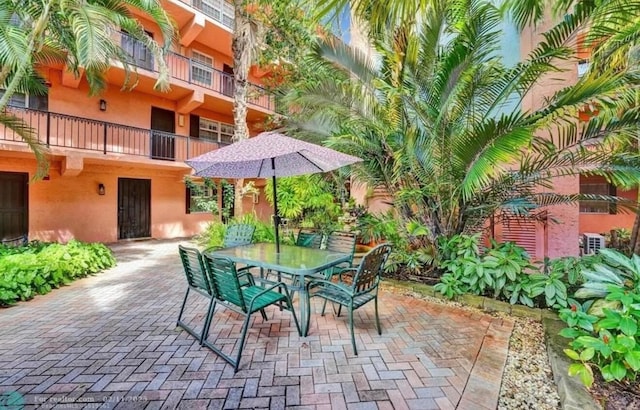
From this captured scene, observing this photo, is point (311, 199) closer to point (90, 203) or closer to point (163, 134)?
point (163, 134)

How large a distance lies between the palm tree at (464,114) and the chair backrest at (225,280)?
266cm

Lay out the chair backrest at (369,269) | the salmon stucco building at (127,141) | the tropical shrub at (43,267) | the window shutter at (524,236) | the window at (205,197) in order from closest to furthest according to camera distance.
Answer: the chair backrest at (369,269) < the tropical shrub at (43,267) < the window shutter at (524,236) < the salmon stucco building at (127,141) < the window at (205,197)

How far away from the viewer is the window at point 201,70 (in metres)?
11.4

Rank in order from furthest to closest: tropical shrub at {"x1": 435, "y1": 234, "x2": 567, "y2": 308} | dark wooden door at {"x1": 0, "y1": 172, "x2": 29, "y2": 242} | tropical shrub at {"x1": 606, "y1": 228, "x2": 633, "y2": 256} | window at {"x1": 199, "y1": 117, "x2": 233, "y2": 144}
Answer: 1. window at {"x1": 199, "y1": 117, "x2": 233, "y2": 144}
2. dark wooden door at {"x1": 0, "y1": 172, "x2": 29, "y2": 242}
3. tropical shrub at {"x1": 606, "y1": 228, "x2": 633, "y2": 256}
4. tropical shrub at {"x1": 435, "y1": 234, "x2": 567, "y2": 308}

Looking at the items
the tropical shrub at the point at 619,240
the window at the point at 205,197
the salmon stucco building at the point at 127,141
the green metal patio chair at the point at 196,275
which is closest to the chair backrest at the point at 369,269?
the green metal patio chair at the point at 196,275

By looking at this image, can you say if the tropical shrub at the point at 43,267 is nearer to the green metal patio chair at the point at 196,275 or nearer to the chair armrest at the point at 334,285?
the green metal patio chair at the point at 196,275

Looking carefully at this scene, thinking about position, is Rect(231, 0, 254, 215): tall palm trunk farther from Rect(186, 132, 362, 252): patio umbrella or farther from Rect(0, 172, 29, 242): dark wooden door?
Rect(0, 172, 29, 242): dark wooden door

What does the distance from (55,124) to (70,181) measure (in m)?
1.84

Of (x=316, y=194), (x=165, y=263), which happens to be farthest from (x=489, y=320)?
(x=165, y=263)

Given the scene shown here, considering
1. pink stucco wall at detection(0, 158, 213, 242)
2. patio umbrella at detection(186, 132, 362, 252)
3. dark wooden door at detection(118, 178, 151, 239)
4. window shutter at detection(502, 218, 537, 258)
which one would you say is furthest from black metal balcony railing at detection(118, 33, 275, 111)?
window shutter at detection(502, 218, 537, 258)

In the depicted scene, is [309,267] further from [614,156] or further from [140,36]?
[140,36]

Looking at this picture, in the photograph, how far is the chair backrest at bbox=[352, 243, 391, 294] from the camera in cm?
306

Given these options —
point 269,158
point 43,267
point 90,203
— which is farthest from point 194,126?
point 269,158

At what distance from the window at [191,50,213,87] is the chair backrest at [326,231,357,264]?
9742 millimetres
